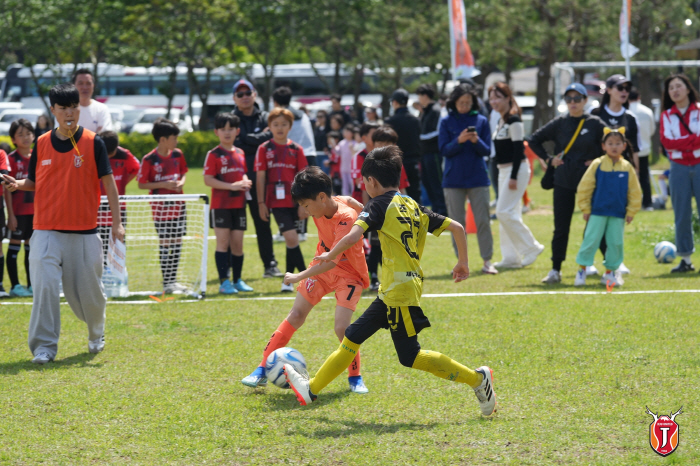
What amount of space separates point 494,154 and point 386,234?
6.11m

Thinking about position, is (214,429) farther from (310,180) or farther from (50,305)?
(50,305)

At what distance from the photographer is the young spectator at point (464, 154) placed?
9.51 m

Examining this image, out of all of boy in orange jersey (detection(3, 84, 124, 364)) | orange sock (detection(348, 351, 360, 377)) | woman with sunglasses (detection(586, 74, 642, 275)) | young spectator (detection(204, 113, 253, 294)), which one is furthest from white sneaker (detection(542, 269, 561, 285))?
boy in orange jersey (detection(3, 84, 124, 364))

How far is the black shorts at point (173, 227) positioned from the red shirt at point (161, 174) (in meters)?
0.05

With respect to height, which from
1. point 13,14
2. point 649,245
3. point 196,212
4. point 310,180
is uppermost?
point 13,14

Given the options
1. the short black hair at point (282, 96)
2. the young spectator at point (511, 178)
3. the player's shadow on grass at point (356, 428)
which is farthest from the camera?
the short black hair at point (282, 96)

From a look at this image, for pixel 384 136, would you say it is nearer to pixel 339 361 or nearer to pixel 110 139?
pixel 110 139

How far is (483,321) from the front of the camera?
23.6 feet

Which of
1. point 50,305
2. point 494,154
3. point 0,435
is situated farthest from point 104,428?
point 494,154

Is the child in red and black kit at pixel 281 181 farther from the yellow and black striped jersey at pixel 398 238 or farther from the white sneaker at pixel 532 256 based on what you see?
the yellow and black striped jersey at pixel 398 238

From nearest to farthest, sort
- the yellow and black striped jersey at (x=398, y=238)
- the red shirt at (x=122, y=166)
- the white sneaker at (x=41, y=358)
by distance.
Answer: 1. the yellow and black striped jersey at (x=398, y=238)
2. the white sneaker at (x=41, y=358)
3. the red shirt at (x=122, y=166)

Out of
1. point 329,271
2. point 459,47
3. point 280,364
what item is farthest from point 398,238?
point 459,47

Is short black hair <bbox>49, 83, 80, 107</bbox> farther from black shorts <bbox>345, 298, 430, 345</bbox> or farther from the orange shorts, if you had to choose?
black shorts <bbox>345, 298, 430, 345</bbox>

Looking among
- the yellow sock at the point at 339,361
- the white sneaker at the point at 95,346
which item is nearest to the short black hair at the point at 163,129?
the white sneaker at the point at 95,346
